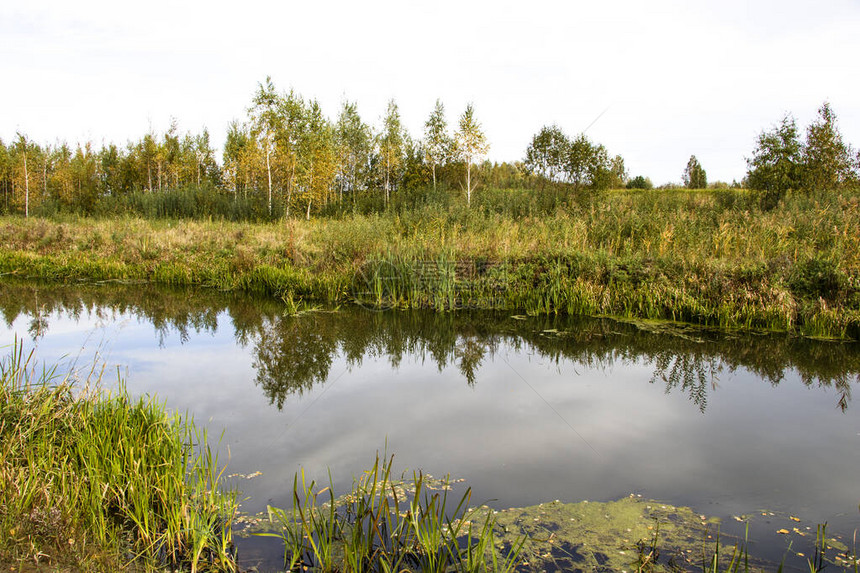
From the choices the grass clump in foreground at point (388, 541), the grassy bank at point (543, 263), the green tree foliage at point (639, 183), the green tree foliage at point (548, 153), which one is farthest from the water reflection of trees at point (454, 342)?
the green tree foliage at point (639, 183)

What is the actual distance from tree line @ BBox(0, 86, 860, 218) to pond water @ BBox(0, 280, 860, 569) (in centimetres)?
1332

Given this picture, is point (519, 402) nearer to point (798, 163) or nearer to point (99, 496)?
point (99, 496)

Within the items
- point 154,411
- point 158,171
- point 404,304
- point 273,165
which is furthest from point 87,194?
point 154,411

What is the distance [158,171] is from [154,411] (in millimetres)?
36853

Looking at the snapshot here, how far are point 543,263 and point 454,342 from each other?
3398mm

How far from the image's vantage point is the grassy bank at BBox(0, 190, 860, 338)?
8.54 meters

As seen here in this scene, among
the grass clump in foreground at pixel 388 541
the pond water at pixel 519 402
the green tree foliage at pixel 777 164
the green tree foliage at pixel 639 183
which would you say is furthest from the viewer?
the green tree foliage at pixel 639 183

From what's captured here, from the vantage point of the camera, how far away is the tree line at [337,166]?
2022 cm

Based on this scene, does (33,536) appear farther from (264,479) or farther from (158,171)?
(158,171)

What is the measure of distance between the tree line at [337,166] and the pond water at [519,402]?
43.7ft

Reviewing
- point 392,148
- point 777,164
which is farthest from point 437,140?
point 777,164

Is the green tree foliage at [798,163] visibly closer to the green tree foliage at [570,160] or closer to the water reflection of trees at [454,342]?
the green tree foliage at [570,160]

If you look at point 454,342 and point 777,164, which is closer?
point 454,342

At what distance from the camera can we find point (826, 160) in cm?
1994
